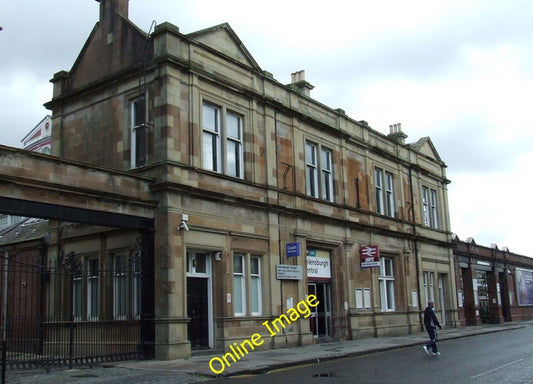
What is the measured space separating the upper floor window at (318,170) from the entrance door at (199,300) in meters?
6.96

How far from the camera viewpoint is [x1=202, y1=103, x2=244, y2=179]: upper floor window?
67.1 ft

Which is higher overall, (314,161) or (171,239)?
(314,161)

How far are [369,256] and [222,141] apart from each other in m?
9.62

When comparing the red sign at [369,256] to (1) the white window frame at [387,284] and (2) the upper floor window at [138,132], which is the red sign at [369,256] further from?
(2) the upper floor window at [138,132]

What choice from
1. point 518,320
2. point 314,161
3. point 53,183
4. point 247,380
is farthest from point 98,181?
point 518,320

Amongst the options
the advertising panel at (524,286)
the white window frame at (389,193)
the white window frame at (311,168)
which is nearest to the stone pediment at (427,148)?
the white window frame at (389,193)

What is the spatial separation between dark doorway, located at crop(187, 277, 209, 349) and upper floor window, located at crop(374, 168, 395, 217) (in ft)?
44.1

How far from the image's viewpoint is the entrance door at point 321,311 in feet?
80.7

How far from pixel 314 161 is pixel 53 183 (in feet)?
42.6

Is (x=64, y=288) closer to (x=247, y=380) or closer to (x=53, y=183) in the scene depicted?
(x=53, y=183)

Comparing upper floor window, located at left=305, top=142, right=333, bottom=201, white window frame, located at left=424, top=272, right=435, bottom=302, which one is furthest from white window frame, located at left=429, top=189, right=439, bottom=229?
upper floor window, located at left=305, top=142, right=333, bottom=201

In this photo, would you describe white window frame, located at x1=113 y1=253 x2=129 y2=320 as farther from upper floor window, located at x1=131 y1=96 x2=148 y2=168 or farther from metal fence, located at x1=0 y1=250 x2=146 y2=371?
upper floor window, located at x1=131 y1=96 x2=148 y2=168

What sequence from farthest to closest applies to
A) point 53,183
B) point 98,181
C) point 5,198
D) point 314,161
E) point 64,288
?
point 314,161
point 64,288
point 98,181
point 53,183
point 5,198

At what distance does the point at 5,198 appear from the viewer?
14.5 metres
